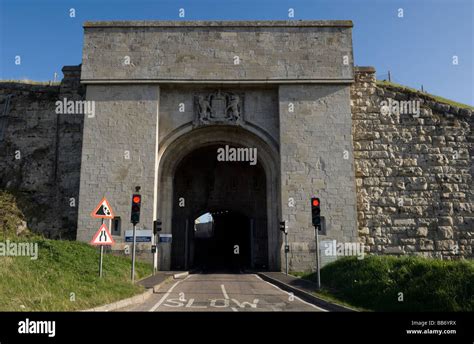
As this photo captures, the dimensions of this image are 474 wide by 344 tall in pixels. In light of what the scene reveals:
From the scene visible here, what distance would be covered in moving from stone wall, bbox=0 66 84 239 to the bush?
13.2 meters

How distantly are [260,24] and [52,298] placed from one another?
15592mm

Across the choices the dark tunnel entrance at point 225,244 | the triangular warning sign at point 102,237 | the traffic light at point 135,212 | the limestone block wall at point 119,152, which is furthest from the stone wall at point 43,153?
the dark tunnel entrance at point 225,244

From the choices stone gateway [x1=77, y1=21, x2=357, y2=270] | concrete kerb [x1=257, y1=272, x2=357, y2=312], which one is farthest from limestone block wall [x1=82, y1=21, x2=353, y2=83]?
concrete kerb [x1=257, y1=272, x2=357, y2=312]

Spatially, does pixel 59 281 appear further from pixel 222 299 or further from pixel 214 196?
pixel 214 196

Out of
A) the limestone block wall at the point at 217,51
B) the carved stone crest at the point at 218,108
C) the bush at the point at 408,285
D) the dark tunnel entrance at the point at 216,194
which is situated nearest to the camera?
the bush at the point at 408,285

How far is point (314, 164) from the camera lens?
60.6 feet

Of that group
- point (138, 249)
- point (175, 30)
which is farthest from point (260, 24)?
point (138, 249)

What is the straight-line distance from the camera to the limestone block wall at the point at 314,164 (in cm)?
1792

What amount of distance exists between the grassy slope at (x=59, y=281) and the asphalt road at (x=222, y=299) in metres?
0.86

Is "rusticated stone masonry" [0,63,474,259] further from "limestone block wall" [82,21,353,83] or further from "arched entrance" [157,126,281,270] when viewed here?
"arched entrance" [157,126,281,270]

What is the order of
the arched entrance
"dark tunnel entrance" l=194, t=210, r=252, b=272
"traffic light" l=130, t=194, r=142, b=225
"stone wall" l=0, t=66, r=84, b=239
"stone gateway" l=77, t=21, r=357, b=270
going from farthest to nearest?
1. "dark tunnel entrance" l=194, t=210, r=252, b=272
2. the arched entrance
3. "stone wall" l=0, t=66, r=84, b=239
4. "stone gateway" l=77, t=21, r=357, b=270
5. "traffic light" l=130, t=194, r=142, b=225

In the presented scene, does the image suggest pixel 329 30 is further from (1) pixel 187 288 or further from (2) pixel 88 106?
(1) pixel 187 288

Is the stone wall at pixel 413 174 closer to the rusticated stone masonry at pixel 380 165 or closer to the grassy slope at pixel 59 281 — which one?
the rusticated stone masonry at pixel 380 165

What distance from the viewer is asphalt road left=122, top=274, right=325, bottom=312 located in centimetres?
894
